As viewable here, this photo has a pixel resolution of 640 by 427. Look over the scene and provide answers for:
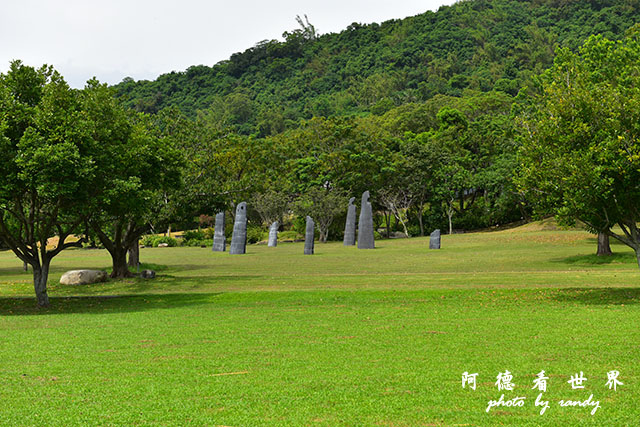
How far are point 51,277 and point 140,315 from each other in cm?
1735

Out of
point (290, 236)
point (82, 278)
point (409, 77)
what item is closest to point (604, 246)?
point (82, 278)

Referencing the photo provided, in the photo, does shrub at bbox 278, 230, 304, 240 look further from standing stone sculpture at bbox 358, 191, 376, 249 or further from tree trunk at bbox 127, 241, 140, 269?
tree trunk at bbox 127, 241, 140, 269

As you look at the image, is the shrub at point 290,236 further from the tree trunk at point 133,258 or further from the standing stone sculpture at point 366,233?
the tree trunk at point 133,258

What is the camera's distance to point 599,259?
34312 mm

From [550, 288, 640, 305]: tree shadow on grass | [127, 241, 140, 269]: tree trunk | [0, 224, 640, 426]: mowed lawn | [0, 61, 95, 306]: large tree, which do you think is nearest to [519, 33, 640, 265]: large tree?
[550, 288, 640, 305]: tree shadow on grass

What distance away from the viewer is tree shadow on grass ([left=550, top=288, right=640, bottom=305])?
1774cm

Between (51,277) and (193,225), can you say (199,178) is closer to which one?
(51,277)

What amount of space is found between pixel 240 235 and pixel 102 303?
2976cm

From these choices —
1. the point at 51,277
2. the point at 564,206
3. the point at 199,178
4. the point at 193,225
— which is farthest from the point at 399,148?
the point at 564,206

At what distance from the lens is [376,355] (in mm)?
10352

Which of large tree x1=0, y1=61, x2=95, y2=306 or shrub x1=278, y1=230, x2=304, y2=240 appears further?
shrub x1=278, y1=230, x2=304, y2=240

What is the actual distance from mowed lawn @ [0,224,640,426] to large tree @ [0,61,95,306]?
350 centimetres

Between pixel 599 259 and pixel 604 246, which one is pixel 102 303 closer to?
pixel 599 259

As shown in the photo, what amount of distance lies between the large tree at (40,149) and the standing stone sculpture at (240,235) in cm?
2889
